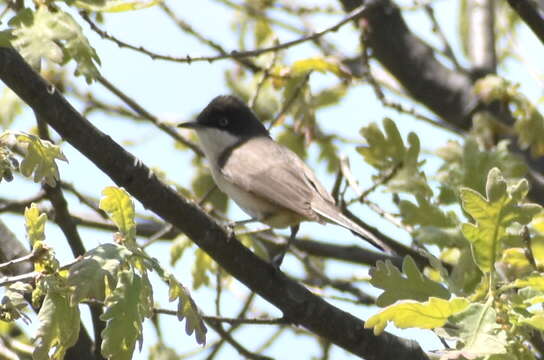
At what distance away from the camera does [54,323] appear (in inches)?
85.1

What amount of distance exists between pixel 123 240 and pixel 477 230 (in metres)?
0.89

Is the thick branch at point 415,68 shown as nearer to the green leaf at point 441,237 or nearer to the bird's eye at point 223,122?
the bird's eye at point 223,122

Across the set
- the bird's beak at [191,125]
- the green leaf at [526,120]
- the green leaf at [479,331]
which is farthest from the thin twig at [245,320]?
the bird's beak at [191,125]

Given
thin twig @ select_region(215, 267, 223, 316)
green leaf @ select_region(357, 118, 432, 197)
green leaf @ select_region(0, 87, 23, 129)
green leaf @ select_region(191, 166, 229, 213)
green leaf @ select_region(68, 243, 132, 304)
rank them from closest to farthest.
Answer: green leaf @ select_region(68, 243, 132, 304)
green leaf @ select_region(357, 118, 432, 197)
thin twig @ select_region(215, 267, 223, 316)
green leaf @ select_region(0, 87, 23, 129)
green leaf @ select_region(191, 166, 229, 213)

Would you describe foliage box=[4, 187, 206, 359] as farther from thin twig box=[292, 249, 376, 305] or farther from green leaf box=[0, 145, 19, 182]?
thin twig box=[292, 249, 376, 305]

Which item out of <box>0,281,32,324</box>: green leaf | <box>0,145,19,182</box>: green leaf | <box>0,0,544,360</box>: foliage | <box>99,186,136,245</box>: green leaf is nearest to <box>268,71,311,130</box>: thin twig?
<box>0,0,544,360</box>: foliage

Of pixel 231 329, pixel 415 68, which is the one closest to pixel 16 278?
pixel 231 329

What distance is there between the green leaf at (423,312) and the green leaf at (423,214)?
3.56ft

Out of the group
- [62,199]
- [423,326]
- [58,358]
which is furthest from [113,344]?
[62,199]

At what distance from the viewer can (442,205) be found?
3.51 metres

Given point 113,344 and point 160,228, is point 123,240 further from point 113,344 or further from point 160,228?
point 160,228

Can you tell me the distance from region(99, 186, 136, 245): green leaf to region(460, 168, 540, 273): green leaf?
2.72 ft

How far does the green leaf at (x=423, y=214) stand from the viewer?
330 cm

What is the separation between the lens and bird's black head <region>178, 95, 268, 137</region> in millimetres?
5109
